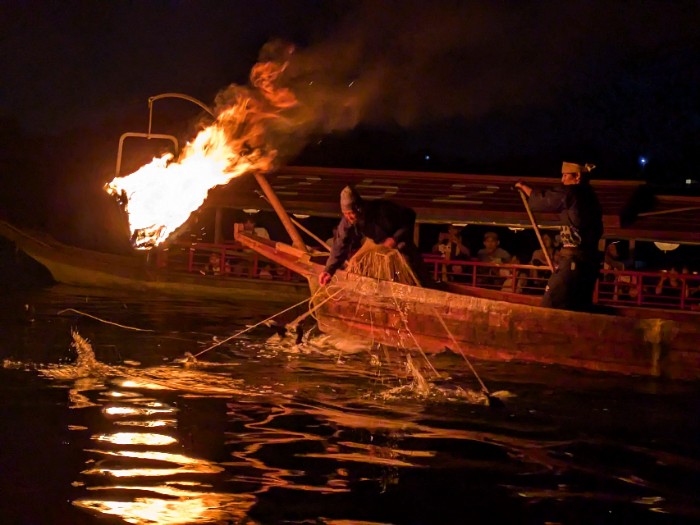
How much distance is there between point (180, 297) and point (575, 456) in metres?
14.3

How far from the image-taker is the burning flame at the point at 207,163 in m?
11.9

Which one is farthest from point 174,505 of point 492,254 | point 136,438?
point 492,254

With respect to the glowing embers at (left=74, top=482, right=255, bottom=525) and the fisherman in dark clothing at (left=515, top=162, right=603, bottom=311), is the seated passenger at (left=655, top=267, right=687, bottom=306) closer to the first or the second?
the fisherman in dark clothing at (left=515, top=162, right=603, bottom=311)

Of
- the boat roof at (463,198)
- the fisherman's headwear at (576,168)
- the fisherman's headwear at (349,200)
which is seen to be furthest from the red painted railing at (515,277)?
the fisherman's headwear at (349,200)

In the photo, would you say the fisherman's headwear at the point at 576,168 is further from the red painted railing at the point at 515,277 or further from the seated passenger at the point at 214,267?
the seated passenger at the point at 214,267

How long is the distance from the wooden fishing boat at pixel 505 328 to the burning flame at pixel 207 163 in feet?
6.09

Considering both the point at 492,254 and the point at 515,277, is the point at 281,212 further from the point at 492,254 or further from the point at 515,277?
the point at 492,254

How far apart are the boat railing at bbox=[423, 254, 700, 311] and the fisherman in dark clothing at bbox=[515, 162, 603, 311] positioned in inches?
262

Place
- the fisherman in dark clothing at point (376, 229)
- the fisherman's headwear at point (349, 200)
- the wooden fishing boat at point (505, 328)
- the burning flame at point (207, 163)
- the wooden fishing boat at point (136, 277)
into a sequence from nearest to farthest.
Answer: the wooden fishing boat at point (505, 328), the fisherman's headwear at point (349, 200), the fisherman in dark clothing at point (376, 229), the burning flame at point (207, 163), the wooden fishing boat at point (136, 277)

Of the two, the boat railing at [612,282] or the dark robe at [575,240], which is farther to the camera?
the boat railing at [612,282]

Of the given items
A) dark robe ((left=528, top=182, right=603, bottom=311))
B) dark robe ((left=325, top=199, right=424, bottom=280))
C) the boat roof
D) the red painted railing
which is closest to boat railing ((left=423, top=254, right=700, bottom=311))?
the red painted railing

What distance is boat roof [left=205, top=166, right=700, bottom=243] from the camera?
19.0m

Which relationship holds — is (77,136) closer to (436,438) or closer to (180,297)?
(180,297)

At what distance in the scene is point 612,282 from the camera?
62.0 feet
